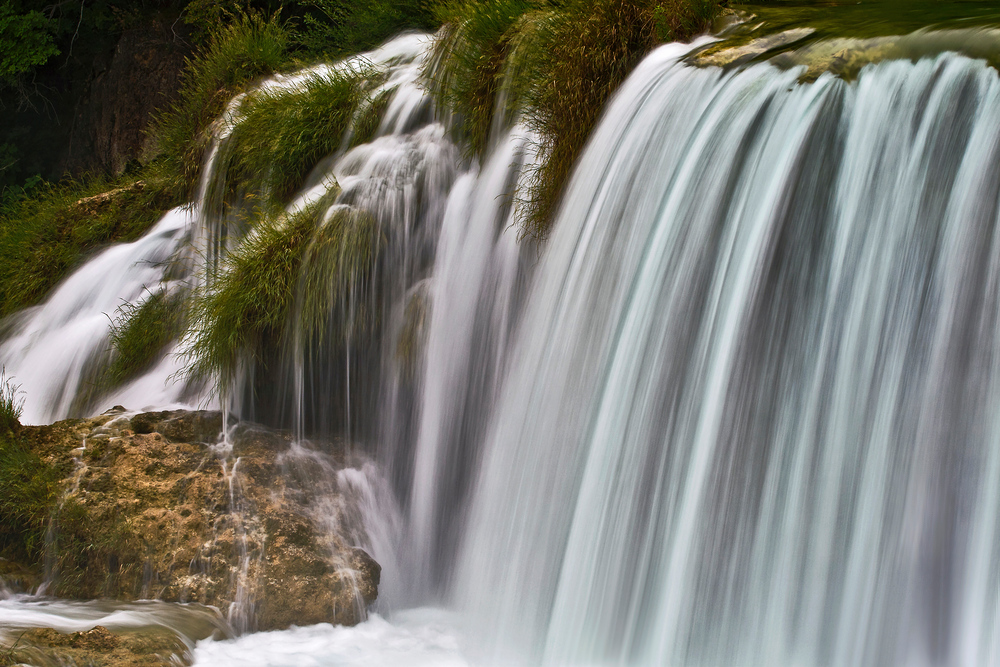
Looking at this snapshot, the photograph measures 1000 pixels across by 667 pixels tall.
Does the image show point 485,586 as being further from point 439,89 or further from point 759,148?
point 439,89

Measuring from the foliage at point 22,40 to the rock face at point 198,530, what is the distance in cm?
951

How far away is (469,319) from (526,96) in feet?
3.92

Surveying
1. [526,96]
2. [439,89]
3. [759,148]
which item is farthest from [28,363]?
[759,148]

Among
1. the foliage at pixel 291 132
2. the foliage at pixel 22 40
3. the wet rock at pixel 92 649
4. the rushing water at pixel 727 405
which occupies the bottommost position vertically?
the wet rock at pixel 92 649

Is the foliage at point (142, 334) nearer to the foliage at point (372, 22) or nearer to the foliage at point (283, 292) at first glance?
the foliage at point (283, 292)

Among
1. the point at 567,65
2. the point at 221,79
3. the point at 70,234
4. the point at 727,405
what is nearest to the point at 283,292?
the point at 567,65

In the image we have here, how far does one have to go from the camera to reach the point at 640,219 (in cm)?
362

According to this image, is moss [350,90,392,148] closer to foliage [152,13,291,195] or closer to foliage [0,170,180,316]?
foliage [152,13,291,195]

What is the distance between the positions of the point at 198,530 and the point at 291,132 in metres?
2.88

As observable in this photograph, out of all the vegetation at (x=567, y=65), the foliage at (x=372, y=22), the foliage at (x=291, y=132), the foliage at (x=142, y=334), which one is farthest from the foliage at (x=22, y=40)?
the vegetation at (x=567, y=65)

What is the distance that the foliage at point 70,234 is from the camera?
7180mm

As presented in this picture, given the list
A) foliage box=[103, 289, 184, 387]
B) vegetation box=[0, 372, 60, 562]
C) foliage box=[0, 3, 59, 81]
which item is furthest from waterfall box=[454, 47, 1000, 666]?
foliage box=[0, 3, 59, 81]

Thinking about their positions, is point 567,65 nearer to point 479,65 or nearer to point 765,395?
point 479,65

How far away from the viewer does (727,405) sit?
3.03 metres
